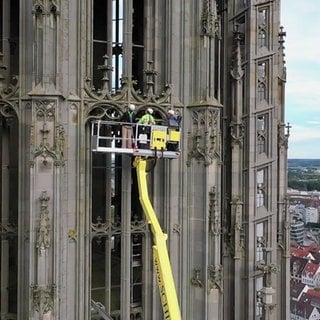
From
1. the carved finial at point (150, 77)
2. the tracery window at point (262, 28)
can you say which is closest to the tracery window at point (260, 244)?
the tracery window at point (262, 28)

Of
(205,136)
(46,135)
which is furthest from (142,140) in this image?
(46,135)

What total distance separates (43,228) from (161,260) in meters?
3.10

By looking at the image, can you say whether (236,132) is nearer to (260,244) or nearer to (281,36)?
(260,244)

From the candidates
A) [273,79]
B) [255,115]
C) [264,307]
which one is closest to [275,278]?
[264,307]

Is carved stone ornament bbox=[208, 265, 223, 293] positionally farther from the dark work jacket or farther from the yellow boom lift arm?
the dark work jacket

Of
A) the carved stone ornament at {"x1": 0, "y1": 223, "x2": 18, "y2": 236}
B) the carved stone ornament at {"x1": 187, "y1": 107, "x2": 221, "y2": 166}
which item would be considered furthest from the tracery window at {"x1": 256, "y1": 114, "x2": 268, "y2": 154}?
the carved stone ornament at {"x1": 0, "y1": 223, "x2": 18, "y2": 236}

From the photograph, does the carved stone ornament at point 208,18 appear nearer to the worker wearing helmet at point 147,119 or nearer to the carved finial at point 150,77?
the carved finial at point 150,77

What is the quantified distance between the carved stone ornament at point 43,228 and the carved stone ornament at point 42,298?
89cm

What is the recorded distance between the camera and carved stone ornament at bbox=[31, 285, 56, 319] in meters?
13.1

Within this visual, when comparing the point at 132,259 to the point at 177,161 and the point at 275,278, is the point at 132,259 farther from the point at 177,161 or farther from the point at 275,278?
the point at 275,278

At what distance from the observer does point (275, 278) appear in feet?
67.0

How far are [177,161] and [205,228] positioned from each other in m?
2.13

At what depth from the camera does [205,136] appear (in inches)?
610

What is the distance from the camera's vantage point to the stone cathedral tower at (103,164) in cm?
1351
